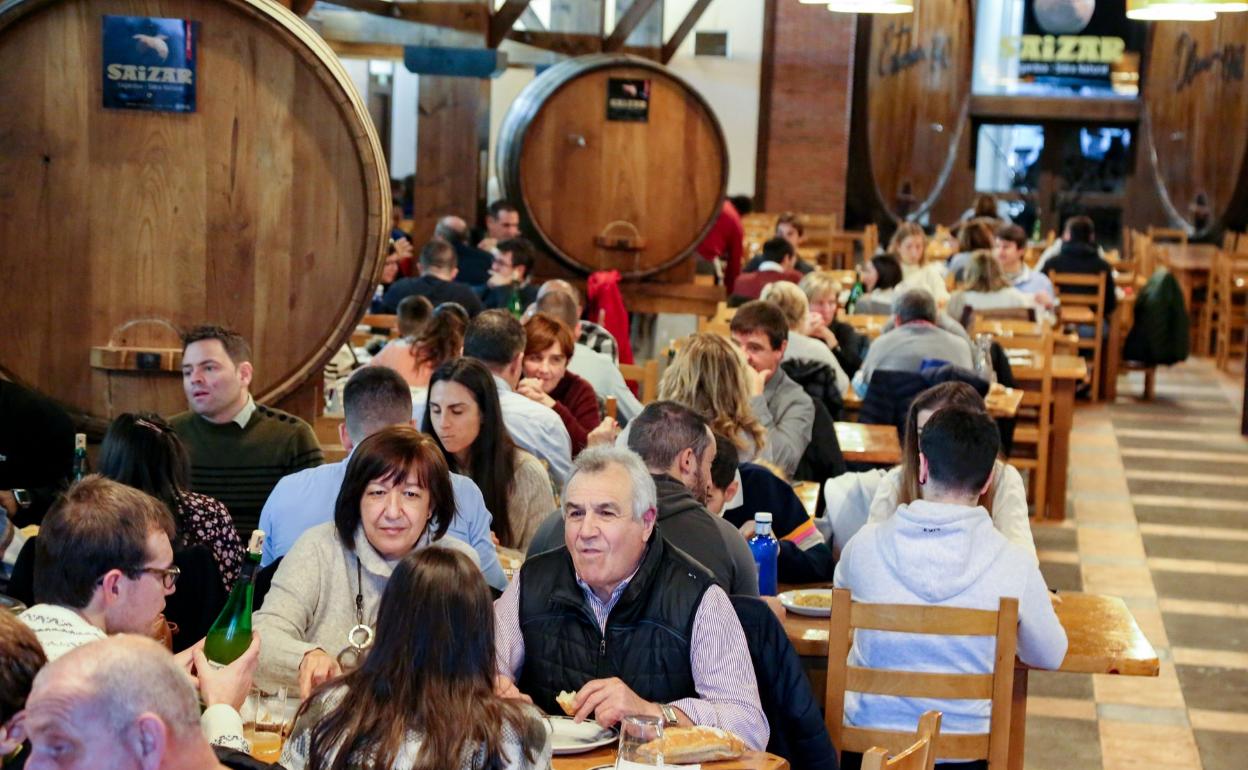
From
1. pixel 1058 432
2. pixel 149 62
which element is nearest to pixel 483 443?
pixel 149 62

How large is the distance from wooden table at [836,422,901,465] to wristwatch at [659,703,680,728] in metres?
3.11

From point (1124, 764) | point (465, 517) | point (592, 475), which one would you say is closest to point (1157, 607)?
point (1124, 764)

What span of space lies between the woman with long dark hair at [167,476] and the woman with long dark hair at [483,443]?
71cm

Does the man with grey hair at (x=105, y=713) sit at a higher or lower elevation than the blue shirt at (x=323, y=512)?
higher

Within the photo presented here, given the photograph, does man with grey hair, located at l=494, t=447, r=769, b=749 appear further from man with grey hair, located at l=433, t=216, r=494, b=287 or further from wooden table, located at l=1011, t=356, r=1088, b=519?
man with grey hair, located at l=433, t=216, r=494, b=287

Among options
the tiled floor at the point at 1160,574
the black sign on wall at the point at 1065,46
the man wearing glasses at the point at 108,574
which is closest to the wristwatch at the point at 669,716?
the man wearing glasses at the point at 108,574

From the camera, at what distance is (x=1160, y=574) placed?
7512 millimetres

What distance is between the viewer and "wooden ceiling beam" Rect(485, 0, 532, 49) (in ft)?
28.0

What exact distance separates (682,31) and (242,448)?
9018mm

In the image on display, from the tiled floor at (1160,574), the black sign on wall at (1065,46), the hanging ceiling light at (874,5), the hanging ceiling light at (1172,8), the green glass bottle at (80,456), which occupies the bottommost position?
the tiled floor at (1160,574)

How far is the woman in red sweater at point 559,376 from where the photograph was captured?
5867 mm

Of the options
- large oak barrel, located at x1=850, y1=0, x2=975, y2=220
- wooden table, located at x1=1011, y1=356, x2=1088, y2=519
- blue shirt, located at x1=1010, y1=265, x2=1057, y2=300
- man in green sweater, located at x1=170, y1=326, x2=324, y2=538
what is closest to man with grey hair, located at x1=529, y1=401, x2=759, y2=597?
man in green sweater, located at x1=170, y1=326, x2=324, y2=538

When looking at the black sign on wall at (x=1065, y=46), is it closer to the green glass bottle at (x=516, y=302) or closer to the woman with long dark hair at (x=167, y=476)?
the green glass bottle at (x=516, y=302)

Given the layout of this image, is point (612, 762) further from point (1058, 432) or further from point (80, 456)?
point (1058, 432)
